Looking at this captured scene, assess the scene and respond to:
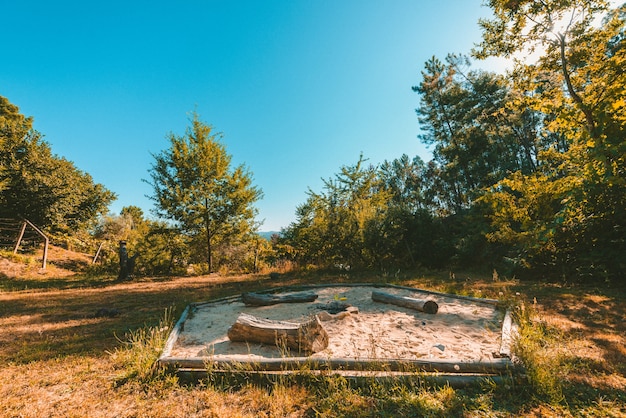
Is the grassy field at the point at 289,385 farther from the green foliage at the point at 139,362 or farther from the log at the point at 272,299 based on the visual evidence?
the log at the point at 272,299

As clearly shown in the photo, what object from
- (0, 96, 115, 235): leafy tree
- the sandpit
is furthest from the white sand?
(0, 96, 115, 235): leafy tree

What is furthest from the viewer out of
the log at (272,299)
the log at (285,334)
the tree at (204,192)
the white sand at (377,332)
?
the tree at (204,192)

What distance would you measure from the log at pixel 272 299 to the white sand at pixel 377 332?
5.3 inches

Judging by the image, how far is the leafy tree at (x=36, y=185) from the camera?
48.9ft

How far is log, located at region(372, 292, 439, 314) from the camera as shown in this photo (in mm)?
5105

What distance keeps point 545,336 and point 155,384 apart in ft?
17.3

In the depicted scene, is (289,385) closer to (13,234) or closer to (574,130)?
(574,130)

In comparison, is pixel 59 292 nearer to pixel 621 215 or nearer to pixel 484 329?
pixel 484 329

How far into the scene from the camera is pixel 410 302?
552 cm

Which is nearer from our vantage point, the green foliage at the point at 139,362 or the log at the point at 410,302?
the green foliage at the point at 139,362

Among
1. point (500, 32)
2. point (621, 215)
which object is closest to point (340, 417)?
point (621, 215)

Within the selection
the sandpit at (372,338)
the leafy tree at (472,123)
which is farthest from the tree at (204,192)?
the leafy tree at (472,123)

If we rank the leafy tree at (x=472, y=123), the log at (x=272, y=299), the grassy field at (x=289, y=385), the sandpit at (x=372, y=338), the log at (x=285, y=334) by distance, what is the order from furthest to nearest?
the leafy tree at (x=472, y=123) → the log at (x=272, y=299) → the log at (x=285, y=334) → the sandpit at (x=372, y=338) → the grassy field at (x=289, y=385)

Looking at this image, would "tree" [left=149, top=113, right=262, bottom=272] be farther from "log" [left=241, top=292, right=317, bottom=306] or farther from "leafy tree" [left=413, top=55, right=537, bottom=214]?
"leafy tree" [left=413, top=55, right=537, bottom=214]
